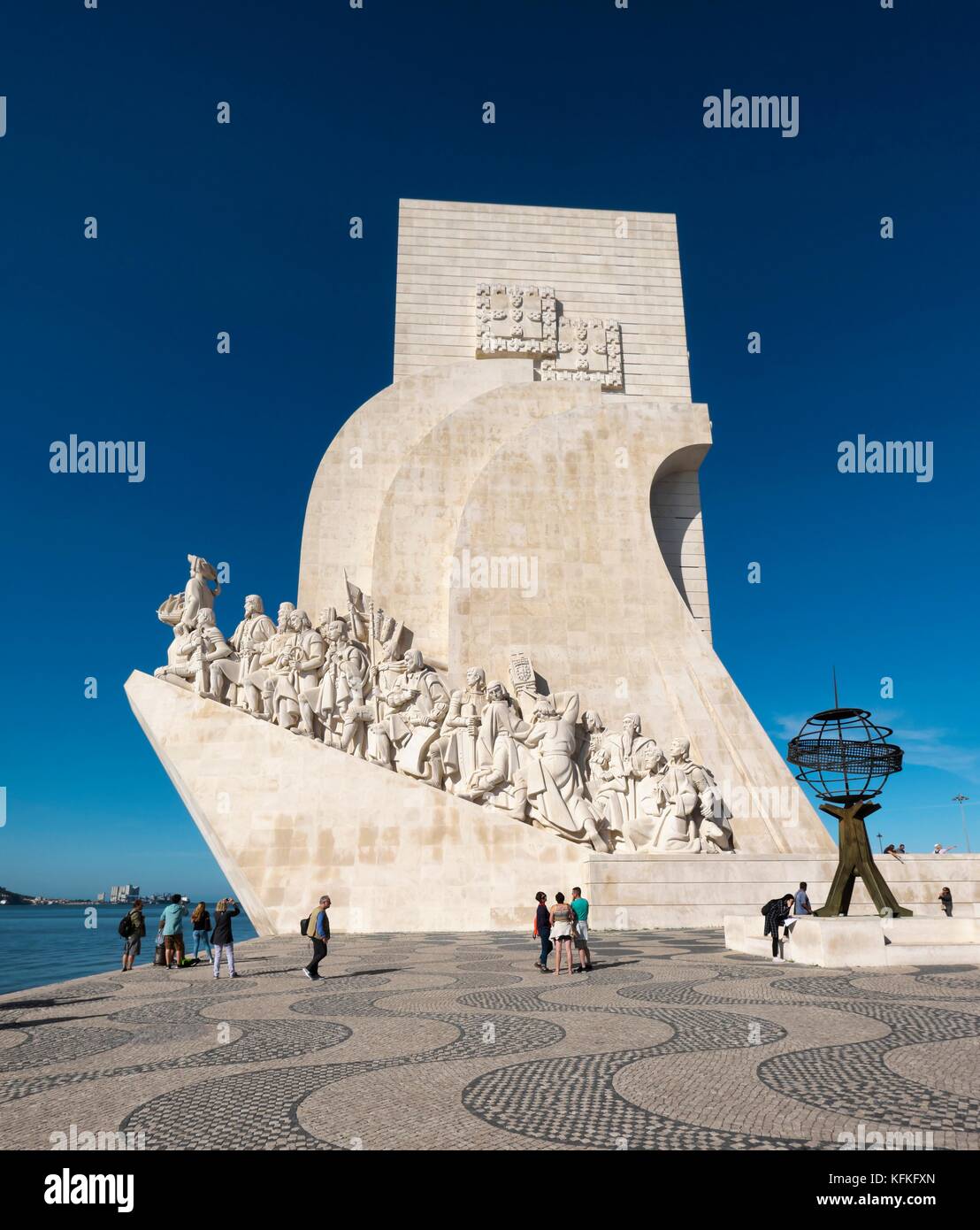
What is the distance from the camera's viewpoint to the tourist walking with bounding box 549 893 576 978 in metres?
6.97

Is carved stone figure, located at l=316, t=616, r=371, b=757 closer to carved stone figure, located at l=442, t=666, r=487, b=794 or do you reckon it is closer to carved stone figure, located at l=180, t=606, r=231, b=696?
carved stone figure, located at l=442, t=666, r=487, b=794

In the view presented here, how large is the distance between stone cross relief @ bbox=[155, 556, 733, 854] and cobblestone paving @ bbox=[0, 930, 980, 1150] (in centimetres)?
555

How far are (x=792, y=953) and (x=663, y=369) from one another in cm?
1532

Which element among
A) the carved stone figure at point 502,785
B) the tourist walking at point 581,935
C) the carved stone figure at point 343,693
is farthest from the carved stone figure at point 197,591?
the tourist walking at point 581,935

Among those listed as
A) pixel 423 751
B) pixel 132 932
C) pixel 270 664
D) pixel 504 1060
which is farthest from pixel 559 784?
pixel 504 1060

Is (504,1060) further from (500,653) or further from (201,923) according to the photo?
(500,653)

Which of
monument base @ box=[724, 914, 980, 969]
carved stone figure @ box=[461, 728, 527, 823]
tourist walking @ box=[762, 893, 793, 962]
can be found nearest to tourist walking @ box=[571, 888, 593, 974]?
tourist walking @ box=[762, 893, 793, 962]

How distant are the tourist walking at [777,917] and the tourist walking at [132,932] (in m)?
6.07

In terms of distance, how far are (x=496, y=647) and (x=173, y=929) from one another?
829 centimetres

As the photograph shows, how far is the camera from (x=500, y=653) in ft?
51.2

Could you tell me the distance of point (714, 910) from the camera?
1146cm

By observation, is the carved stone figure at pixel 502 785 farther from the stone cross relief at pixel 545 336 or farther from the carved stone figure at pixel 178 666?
the stone cross relief at pixel 545 336
